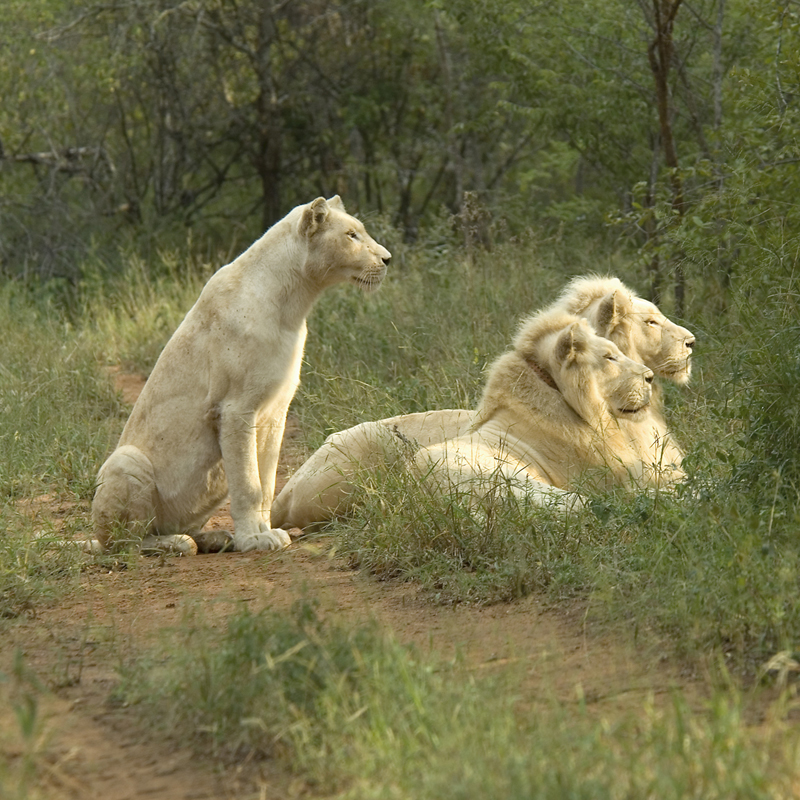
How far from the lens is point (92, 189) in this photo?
16.0 meters

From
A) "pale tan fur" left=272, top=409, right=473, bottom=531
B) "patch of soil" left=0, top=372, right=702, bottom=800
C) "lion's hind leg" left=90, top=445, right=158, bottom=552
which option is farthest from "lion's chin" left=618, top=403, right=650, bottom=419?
"lion's hind leg" left=90, top=445, right=158, bottom=552

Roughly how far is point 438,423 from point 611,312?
1095mm

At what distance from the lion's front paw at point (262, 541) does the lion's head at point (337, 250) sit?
4.47ft

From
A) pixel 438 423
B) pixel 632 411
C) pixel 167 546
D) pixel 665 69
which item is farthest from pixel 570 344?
pixel 665 69

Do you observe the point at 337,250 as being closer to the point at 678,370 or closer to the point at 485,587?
the point at 678,370

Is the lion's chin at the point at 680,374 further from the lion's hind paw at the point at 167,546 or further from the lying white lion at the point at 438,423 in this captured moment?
the lion's hind paw at the point at 167,546

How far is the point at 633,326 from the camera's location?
640 cm

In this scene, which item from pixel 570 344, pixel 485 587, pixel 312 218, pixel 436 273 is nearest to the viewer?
pixel 485 587

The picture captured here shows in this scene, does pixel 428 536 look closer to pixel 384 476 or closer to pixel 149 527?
pixel 384 476

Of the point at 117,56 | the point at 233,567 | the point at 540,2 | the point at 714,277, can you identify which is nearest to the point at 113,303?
the point at 117,56

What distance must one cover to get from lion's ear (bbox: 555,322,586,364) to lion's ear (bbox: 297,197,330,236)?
1.45m

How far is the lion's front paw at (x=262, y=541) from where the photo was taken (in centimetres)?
596

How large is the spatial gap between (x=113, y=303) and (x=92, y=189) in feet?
13.2

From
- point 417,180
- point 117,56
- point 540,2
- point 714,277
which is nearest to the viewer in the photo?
point 714,277
